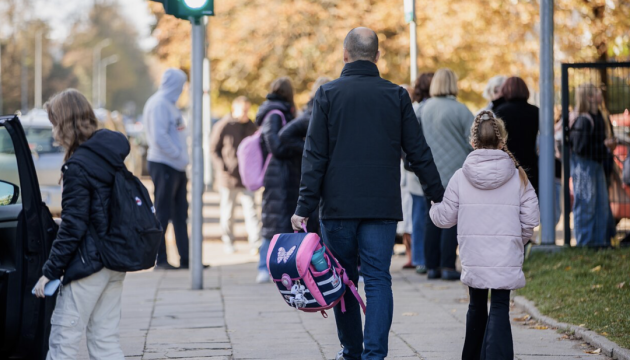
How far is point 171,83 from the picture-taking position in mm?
10672

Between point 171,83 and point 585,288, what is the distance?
4.72 meters

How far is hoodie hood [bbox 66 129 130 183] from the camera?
4965mm

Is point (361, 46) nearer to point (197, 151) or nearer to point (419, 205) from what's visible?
point (197, 151)

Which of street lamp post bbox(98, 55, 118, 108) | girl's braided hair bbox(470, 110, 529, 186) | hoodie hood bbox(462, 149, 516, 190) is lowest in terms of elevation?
hoodie hood bbox(462, 149, 516, 190)

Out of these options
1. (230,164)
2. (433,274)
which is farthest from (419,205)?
(230,164)

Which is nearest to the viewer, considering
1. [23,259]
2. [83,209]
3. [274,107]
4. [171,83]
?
[83,209]

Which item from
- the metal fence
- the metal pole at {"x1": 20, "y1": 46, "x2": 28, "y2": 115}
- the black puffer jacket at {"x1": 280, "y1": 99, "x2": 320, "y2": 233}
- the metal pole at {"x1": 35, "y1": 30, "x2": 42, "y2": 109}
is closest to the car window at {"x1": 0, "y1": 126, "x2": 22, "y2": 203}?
the black puffer jacket at {"x1": 280, "y1": 99, "x2": 320, "y2": 233}

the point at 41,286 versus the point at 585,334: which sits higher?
the point at 41,286

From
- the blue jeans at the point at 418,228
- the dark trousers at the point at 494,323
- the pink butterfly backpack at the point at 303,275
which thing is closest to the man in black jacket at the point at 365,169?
the pink butterfly backpack at the point at 303,275

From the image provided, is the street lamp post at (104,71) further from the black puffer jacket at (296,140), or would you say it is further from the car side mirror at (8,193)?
the car side mirror at (8,193)

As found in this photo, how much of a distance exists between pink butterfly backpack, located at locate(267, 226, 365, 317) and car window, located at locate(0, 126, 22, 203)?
1.42m

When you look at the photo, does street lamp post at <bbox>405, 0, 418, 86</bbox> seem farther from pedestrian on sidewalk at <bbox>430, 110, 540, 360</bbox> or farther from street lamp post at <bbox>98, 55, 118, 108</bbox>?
street lamp post at <bbox>98, 55, 118, 108</bbox>

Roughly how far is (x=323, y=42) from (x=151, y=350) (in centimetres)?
2337

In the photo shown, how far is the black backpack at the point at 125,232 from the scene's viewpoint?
499 cm
